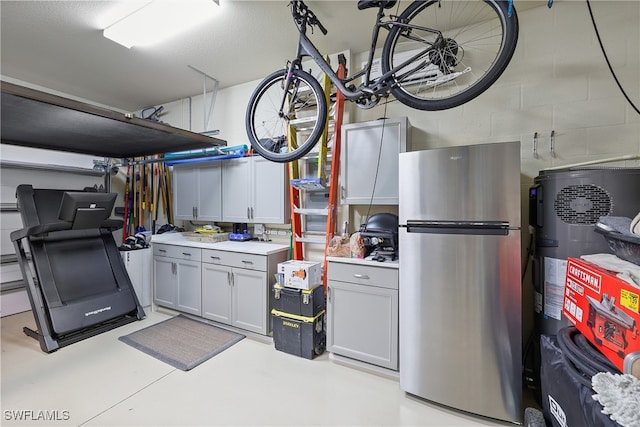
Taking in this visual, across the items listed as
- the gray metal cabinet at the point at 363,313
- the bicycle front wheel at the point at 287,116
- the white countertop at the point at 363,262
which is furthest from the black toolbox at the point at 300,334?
the bicycle front wheel at the point at 287,116

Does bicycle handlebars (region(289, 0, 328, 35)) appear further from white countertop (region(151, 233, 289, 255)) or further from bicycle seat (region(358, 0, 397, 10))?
white countertop (region(151, 233, 289, 255))

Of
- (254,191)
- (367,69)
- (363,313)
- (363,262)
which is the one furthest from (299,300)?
(367,69)

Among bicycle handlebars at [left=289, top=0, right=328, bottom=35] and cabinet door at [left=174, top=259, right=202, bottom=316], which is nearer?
bicycle handlebars at [left=289, top=0, right=328, bottom=35]

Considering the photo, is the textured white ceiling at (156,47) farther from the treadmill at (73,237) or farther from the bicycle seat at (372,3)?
the treadmill at (73,237)

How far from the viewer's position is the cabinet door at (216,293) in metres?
2.97

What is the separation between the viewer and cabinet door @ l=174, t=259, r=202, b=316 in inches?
125

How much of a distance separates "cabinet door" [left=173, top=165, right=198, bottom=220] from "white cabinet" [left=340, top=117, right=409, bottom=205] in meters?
2.31

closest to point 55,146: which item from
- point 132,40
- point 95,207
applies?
point 95,207

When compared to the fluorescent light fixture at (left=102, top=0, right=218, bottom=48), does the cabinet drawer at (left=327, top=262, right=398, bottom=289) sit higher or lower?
lower

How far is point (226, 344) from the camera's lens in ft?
8.77

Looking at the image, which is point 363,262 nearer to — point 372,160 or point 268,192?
point 372,160

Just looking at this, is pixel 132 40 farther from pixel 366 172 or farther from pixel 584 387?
pixel 584 387

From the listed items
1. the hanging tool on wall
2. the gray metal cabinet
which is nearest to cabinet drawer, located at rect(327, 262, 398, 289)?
the gray metal cabinet

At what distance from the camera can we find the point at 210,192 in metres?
3.61
